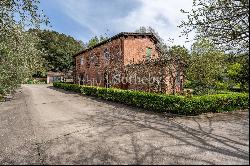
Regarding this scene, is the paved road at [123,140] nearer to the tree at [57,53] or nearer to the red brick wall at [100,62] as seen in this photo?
the red brick wall at [100,62]

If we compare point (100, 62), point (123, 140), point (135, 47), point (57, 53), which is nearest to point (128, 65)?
point (135, 47)

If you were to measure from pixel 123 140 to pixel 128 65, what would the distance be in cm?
1607

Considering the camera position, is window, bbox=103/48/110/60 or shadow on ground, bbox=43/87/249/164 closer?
shadow on ground, bbox=43/87/249/164

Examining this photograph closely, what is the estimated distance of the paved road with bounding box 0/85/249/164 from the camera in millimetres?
7430

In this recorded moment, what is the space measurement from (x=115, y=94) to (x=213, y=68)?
8.31 metres

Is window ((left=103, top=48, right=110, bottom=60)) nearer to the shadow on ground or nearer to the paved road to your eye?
the paved road

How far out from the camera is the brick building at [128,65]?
20.4 m

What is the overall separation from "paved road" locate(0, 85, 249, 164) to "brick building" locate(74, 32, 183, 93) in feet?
21.0

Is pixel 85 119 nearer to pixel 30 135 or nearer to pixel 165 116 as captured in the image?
pixel 30 135

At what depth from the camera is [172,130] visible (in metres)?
10.7

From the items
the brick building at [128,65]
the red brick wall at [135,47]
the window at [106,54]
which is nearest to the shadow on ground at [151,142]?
the brick building at [128,65]

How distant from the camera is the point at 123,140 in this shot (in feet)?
31.2

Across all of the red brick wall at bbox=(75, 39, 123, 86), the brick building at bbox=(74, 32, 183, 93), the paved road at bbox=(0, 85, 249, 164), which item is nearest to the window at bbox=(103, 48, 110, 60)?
the brick building at bbox=(74, 32, 183, 93)

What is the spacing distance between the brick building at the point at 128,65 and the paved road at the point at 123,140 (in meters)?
6.39
